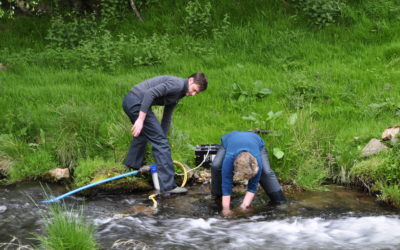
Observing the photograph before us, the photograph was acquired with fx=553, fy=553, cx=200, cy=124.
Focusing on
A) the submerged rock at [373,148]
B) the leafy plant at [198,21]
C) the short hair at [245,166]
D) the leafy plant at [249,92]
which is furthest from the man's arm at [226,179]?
the leafy plant at [198,21]

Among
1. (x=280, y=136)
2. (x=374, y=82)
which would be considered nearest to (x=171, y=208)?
(x=280, y=136)

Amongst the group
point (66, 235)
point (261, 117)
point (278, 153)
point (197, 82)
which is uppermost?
point (197, 82)

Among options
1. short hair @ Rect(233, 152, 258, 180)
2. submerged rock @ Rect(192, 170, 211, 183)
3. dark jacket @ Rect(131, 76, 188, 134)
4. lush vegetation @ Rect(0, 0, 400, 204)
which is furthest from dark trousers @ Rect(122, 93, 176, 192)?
short hair @ Rect(233, 152, 258, 180)

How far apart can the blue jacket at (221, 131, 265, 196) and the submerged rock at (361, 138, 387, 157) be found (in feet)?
6.17

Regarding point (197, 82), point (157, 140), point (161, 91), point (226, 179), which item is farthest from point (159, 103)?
point (226, 179)

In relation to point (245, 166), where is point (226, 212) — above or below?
below

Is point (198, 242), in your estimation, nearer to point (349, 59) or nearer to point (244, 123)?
point (244, 123)

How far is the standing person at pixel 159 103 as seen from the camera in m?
7.05

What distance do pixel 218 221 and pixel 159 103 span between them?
1.82 m

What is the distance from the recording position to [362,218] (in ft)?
21.9

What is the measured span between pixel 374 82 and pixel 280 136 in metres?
2.74

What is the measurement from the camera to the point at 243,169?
19.9ft

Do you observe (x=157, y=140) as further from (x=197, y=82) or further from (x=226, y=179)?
(x=226, y=179)

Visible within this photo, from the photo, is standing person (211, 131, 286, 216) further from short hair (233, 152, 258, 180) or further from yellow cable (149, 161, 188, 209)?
yellow cable (149, 161, 188, 209)
